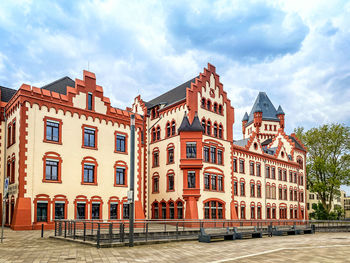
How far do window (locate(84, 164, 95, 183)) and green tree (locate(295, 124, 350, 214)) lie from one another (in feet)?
147

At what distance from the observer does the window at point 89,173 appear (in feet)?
107

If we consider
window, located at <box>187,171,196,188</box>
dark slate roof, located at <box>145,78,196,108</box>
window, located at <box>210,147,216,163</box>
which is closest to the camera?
window, located at <box>187,171,196,188</box>

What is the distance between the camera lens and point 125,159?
35.9 metres

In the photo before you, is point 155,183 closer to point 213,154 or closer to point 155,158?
point 155,158

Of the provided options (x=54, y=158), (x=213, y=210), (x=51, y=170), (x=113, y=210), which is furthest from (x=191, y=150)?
(x=51, y=170)

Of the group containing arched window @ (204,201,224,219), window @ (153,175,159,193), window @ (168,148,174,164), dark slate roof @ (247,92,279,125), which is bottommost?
arched window @ (204,201,224,219)

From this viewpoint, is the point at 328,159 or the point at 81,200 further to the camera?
the point at 328,159

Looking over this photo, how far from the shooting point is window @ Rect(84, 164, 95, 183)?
107 ft

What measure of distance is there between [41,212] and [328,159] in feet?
177

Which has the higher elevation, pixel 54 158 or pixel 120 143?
pixel 120 143

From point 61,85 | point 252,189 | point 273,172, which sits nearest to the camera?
point 61,85

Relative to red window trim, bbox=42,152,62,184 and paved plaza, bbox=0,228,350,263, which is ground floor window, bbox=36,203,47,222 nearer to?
red window trim, bbox=42,152,62,184

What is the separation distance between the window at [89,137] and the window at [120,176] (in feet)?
11.5

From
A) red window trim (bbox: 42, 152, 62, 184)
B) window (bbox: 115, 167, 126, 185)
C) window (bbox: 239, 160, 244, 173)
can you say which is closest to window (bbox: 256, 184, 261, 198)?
window (bbox: 239, 160, 244, 173)
